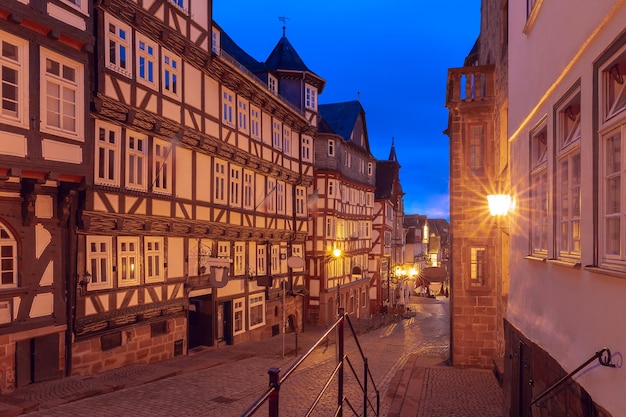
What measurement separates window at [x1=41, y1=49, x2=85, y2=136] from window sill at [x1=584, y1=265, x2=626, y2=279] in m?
10.1

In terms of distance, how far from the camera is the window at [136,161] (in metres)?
14.0

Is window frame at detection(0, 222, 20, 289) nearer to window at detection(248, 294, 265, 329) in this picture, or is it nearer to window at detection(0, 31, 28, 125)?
window at detection(0, 31, 28, 125)

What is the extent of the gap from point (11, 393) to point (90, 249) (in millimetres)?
3556

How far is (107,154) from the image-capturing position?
13289 mm

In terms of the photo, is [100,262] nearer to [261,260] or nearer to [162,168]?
[162,168]

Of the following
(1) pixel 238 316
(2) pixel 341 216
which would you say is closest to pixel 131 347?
(1) pixel 238 316

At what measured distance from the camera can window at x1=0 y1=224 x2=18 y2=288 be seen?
10.7m

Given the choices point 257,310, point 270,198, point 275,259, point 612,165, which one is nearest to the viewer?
point 612,165

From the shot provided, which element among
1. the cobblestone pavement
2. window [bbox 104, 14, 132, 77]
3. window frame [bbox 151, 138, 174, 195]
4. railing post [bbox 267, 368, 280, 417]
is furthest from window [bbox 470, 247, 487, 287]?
railing post [bbox 267, 368, 280, 417]

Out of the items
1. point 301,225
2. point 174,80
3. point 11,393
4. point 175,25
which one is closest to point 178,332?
point 11,393

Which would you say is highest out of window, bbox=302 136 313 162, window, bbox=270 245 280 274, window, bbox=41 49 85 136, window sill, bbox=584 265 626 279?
window, bbox=302 136 313 162

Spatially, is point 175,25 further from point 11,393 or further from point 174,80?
point 11,393

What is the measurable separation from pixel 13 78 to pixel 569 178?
32.4 ft

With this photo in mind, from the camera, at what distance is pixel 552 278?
18.2ft
